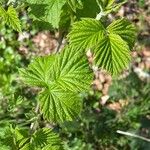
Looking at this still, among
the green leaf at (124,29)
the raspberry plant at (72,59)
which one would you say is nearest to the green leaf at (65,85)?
the raspberry plant at (72,59)

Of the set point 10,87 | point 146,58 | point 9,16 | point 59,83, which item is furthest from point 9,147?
point 146,58

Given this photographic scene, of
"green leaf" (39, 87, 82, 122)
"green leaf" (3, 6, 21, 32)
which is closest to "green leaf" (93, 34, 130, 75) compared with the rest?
"green leaf" (39, 87, 82, 122)

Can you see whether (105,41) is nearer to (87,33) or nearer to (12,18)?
(87,33)

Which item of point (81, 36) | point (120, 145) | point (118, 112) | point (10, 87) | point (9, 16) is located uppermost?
point (9, 16)

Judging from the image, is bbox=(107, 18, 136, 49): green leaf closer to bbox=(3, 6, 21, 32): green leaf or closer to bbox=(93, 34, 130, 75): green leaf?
bbox=(93, 34, 130, 75): green leaf

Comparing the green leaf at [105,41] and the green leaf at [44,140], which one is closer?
the green leaf at [105,41]

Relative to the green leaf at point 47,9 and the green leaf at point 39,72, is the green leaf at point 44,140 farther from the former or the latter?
the green leaf at point 47,9

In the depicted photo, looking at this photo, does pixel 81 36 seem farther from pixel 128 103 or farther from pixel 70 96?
pixel 128 103
